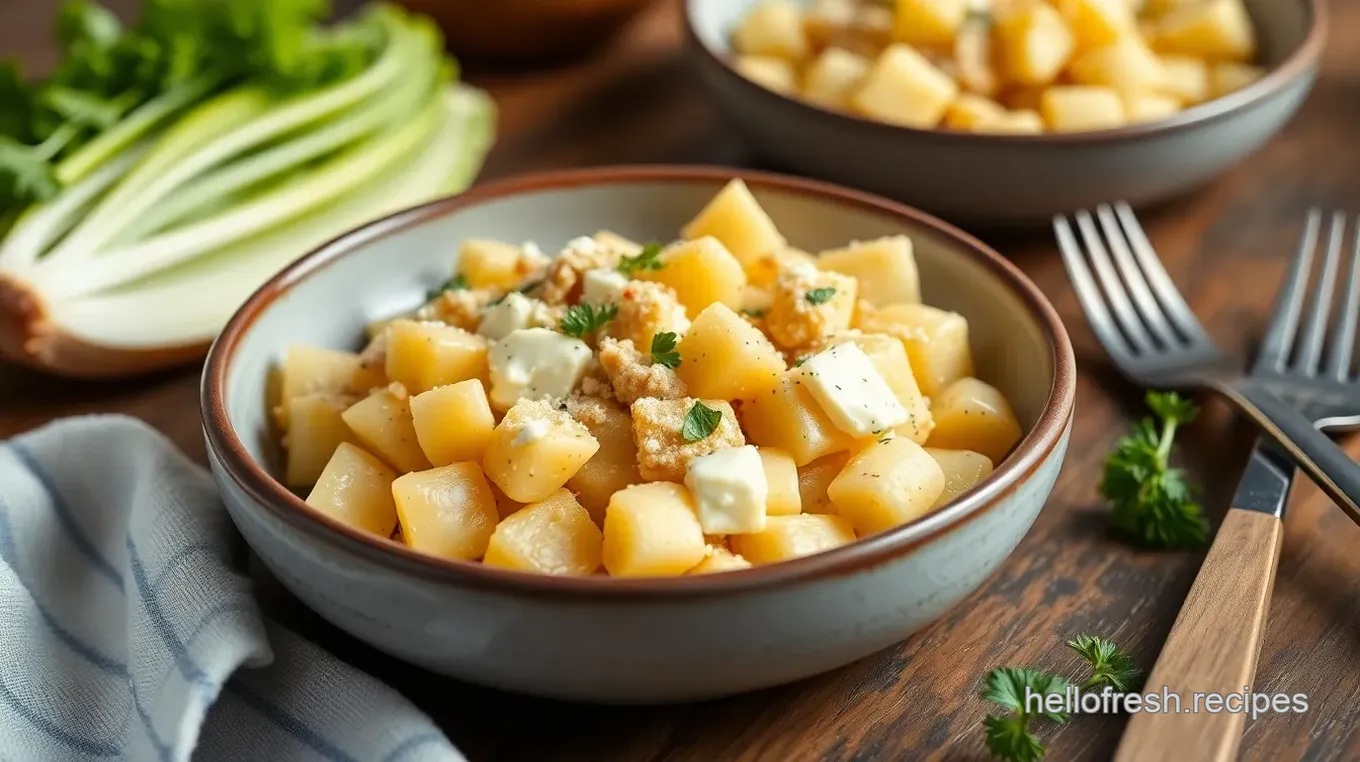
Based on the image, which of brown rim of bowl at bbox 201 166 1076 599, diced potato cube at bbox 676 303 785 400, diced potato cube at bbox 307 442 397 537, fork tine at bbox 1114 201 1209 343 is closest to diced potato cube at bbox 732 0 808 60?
fork tine at bbox 1114 201 1209 343

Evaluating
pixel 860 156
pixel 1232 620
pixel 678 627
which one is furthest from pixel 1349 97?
pixel 678 627

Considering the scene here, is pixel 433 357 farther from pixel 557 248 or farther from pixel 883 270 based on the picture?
pixel 883 270

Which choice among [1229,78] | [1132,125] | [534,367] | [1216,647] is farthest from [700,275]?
[1229,78]

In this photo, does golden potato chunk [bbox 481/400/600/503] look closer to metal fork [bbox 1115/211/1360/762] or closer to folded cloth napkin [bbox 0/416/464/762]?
folded cloth napkin [bbox 0/416/464/762]

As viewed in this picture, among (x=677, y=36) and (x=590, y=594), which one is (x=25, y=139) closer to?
(x=677, y=36)

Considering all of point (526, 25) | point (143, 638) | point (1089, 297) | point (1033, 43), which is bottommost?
point (143, 638)
